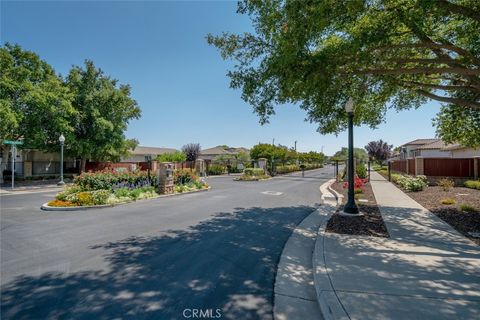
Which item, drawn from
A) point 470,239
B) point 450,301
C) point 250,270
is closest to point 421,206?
point 470,239

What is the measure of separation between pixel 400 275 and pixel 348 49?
15.4 ft

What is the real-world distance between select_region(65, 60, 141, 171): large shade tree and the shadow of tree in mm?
20939

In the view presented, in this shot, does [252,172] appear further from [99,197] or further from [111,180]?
[99,197]

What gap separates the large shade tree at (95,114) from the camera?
944 inches

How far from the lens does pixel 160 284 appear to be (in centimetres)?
409

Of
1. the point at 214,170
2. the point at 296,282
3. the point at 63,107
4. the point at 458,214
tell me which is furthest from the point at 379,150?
the point at 296,282

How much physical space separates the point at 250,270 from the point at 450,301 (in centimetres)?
282

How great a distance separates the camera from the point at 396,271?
4.40m

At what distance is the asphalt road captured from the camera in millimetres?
3495

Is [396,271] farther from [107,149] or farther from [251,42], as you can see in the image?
[107,149]

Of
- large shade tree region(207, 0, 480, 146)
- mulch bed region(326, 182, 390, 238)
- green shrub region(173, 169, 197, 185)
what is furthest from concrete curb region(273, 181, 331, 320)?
green shrub region(173, 169, 197, 185)

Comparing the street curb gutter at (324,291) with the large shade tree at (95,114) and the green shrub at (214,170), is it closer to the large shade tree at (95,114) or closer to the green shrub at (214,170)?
the large shade tree at (95,114)

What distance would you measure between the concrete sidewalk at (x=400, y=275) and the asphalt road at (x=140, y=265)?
92 centimetres

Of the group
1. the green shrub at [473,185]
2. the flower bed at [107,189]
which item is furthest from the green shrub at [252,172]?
the green shrub at [473,185]
